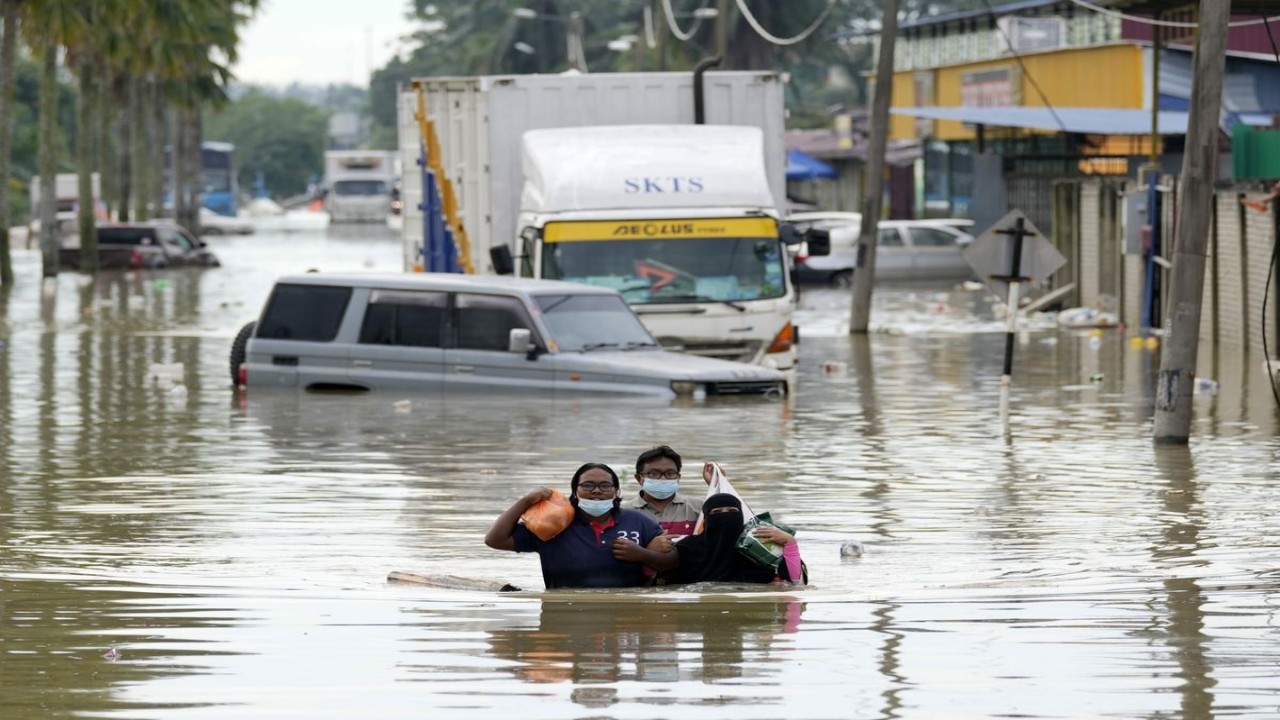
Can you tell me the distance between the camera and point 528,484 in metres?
16.4

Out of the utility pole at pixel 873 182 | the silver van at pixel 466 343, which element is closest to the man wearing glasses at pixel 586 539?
the silver van at pixel 466 343

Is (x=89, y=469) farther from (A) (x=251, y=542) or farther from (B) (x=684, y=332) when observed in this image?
(B) (x=684, y=332)

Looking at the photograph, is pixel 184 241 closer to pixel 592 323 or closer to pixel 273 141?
pixel 592 323

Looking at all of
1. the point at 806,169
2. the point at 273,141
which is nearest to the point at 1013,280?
the point at 806,169

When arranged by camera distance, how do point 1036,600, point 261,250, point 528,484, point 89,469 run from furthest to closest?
point 261,250
point 89,469
point 528,484
point 1036,600

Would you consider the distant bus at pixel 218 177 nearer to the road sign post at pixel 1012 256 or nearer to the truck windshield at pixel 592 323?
the truck windshield at pixel 592 323

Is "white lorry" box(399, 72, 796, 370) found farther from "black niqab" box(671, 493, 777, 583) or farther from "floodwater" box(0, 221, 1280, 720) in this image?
"black niqab" box(671, 493, 777, 583)

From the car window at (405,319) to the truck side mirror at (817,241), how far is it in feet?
12.7

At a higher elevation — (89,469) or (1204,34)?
(1204,34)

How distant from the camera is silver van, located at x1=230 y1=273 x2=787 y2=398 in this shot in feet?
72.5

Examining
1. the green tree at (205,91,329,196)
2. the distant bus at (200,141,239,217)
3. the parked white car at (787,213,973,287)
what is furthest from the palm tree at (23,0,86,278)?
the green tree at (205,91,329,196)

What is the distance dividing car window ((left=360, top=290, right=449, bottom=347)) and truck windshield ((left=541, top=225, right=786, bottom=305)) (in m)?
1.49

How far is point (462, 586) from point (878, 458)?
717cm

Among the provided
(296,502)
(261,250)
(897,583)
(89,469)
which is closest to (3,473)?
(89,469)
